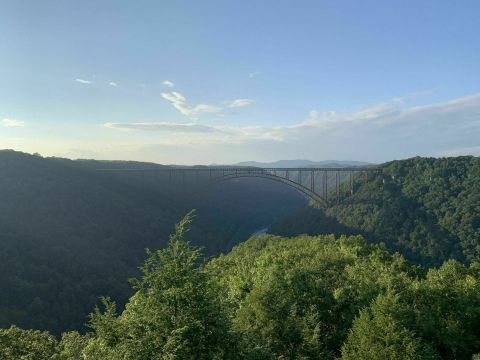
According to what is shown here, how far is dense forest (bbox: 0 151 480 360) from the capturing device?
12.0m

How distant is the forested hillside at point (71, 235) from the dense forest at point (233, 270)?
0.91ft

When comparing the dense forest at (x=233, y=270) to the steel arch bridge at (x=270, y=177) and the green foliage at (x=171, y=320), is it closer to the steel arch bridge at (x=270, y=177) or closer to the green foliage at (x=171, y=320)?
the green foliage at (x=171, y=320)

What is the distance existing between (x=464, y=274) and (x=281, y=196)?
15911 centimetres

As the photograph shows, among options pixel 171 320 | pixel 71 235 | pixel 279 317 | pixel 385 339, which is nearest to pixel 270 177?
pixel 71 235

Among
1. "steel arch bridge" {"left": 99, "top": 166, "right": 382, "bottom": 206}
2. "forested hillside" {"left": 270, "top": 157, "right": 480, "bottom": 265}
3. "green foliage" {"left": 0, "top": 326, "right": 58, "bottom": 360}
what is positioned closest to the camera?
"green foliage" {"left": 0, "top": 326, "right": 58, "bottom": 360}

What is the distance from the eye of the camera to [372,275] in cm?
2658

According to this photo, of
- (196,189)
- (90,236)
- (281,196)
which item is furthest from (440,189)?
(281,196)

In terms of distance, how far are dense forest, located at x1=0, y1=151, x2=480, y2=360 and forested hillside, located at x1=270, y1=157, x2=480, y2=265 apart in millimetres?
329

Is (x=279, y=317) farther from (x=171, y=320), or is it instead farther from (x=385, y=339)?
(x=171, y=320)

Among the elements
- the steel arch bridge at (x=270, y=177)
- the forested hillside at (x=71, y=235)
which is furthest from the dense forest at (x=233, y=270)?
the steel arch bridge at (x=270, y=177)

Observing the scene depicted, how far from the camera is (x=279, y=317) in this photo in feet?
63.6

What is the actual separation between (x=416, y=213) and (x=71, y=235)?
69764 mm

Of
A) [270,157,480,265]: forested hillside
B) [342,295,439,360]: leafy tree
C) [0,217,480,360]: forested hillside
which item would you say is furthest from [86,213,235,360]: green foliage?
[270,157,480,265]: forested hillside

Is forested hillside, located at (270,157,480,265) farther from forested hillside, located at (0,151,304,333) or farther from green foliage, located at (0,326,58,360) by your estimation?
green foliage, located at (0,326,58,360)
